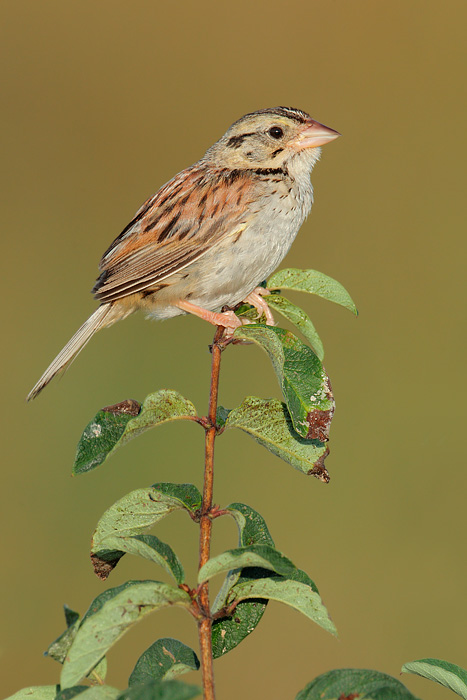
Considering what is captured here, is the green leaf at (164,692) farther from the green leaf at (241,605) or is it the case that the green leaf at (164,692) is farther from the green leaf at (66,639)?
the green leaf at (241,605)

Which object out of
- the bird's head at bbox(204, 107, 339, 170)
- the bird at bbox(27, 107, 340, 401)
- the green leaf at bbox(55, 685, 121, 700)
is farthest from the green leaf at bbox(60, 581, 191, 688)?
the bird's head at bbox(204, 107, 339, 170)

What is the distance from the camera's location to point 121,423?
1.34 meters

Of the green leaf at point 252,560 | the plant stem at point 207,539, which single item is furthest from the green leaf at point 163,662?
the green leaf at point 252,560

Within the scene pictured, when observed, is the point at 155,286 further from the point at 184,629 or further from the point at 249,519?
the point at 184,629

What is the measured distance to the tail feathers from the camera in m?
2.36

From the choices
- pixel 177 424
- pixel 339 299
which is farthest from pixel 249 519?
pixel 177 424

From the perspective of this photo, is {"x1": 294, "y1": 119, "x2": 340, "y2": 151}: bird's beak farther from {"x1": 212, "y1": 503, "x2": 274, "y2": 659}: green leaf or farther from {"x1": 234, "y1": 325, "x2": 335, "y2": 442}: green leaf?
{"x1": 212, "y1": 503, "x2": 274, "y2": 659}: green leaf

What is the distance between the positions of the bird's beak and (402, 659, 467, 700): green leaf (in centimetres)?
194

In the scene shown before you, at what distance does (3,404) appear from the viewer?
4781mm

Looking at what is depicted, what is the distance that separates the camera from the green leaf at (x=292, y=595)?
3.55 feet

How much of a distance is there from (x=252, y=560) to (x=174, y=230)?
1723 mm

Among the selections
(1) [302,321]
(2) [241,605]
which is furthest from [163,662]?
(1) [302,321]

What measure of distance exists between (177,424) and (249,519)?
3582 mm

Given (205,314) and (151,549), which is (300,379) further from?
(205,314)
